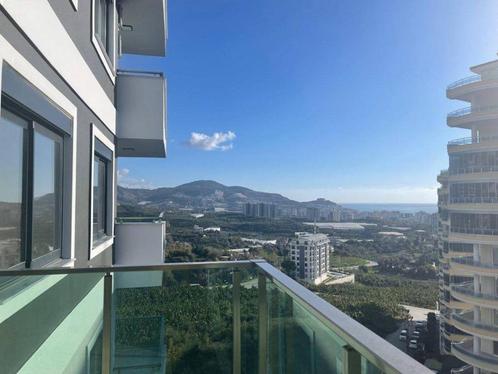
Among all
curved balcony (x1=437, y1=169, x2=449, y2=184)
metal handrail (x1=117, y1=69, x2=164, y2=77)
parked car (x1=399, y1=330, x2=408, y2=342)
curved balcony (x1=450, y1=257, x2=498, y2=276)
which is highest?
metal handrail (x1=117, y1=69, x2=164, y2=77)

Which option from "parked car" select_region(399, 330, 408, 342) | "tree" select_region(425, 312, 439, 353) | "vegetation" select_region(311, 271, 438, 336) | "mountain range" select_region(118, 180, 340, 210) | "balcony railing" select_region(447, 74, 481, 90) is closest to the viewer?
"mountain range" select_region(118, 180, 340, 210)

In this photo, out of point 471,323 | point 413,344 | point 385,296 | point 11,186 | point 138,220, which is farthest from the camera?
point 385,296

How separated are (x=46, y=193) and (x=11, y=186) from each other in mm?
588

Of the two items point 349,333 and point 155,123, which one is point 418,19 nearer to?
point 155,123

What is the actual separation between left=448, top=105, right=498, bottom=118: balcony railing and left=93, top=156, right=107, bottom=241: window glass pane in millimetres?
19236

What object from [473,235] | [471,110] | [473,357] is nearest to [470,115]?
[471,110]

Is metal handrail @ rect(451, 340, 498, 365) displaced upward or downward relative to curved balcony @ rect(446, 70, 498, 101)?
downward

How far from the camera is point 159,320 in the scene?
8.20 feet

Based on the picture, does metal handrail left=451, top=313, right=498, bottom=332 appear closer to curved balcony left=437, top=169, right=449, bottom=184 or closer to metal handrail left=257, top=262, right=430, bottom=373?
curved balcony left=437, top=169, right=449, bottom=184

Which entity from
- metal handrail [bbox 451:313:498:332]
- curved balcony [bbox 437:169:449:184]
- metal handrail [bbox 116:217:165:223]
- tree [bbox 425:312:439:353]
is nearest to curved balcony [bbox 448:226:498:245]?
curved balcony [bbox 437:169:449:184]

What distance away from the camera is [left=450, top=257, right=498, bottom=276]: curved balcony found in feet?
57.4

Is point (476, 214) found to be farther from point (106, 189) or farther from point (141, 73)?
point (106, 189)

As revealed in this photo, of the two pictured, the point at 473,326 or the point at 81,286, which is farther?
the point at 473,326

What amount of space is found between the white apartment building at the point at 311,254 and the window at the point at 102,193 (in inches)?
630
